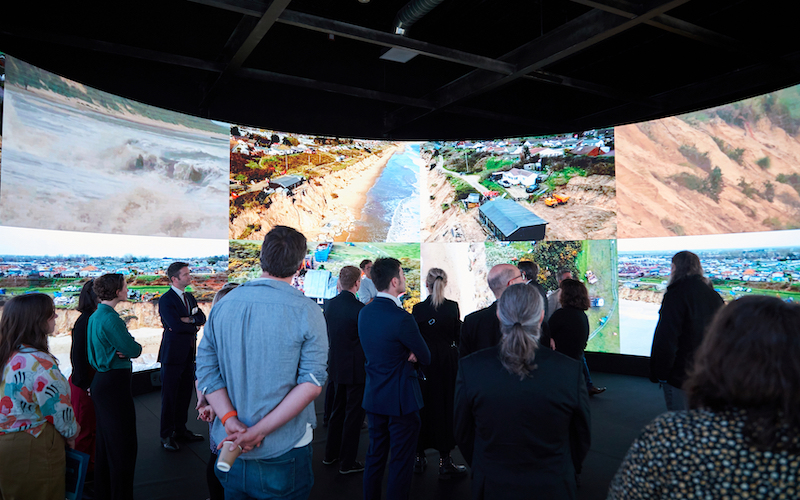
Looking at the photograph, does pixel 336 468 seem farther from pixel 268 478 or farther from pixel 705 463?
pixel 705 463

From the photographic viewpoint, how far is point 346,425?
4.12 meters

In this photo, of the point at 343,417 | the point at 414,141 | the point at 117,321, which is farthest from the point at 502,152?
the point at 117,321

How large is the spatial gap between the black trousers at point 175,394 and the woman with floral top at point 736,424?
4644 mm

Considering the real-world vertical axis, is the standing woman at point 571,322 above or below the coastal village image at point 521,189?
below

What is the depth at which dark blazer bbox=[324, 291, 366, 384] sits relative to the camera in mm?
4215

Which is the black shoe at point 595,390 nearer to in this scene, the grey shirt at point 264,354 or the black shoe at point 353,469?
the black shoe at point 353,469

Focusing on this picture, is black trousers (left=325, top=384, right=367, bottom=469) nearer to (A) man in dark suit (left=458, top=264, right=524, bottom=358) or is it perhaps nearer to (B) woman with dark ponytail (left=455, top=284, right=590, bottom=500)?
(A) man in dark suit (left=458, top=264, right=524, bottom=358)

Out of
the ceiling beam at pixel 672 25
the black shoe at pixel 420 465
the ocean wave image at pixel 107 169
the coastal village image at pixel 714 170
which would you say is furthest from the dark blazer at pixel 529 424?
the coastal village image at pixel 714 170

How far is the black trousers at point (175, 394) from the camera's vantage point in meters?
4.66

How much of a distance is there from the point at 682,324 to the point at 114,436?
13.8ft

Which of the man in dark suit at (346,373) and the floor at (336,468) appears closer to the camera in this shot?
the floor at (336,468)

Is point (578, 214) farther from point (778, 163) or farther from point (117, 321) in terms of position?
point (117, 321)

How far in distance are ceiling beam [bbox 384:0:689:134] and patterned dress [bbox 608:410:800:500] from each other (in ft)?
14.9

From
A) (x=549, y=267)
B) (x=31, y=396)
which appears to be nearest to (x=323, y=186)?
(x=549, y=267)
